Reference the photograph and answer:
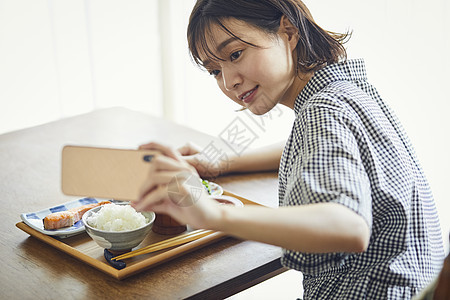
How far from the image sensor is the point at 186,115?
424 centimetres

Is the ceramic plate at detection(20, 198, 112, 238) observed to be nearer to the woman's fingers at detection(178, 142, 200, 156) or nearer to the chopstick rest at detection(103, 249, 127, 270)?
the chopstick rest at detection(103, 249, 127, 270)

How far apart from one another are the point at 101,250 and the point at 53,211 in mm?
271

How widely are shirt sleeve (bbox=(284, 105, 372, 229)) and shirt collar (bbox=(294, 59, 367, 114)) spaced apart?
22cm

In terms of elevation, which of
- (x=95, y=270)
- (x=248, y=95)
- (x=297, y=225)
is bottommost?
(x=95, y=270)

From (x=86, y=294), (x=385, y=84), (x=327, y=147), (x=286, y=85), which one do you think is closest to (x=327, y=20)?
(x=385, y=84)

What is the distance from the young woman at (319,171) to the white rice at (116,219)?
276 mm

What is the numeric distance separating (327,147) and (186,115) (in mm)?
3380

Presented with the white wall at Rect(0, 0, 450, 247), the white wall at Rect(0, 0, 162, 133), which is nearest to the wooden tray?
the white wall at Rect(0, 0, 450, 247)

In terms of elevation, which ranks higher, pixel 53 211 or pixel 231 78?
pixel 231 78

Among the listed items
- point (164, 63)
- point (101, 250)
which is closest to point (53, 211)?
point (101, 250)

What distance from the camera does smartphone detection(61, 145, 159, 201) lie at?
861mm

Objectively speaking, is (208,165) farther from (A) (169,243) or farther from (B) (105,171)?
(B) (105,171)

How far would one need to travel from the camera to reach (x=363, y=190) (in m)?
0.89

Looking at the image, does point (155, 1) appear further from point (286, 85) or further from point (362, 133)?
point (362, 133)
